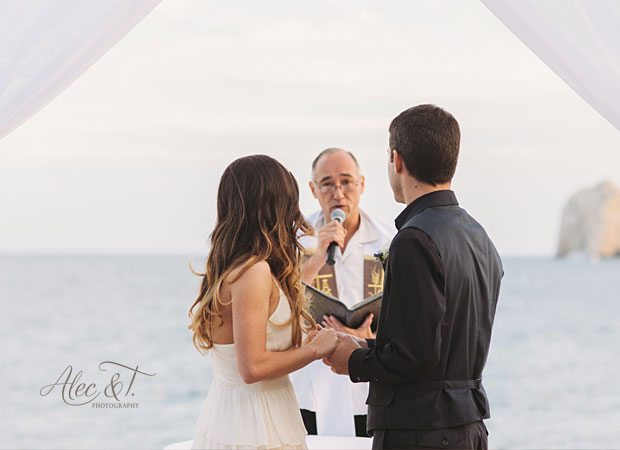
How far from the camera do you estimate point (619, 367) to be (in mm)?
19031

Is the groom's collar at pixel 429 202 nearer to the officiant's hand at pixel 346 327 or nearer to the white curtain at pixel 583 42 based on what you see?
the white curtain at pixel 583 42

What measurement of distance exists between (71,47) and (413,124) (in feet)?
3.64

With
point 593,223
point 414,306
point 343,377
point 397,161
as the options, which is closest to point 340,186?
point 343,377

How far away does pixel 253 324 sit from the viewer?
7.57 ft

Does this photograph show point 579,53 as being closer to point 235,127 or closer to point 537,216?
point 235,127

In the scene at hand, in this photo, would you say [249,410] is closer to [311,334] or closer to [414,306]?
[311,334]

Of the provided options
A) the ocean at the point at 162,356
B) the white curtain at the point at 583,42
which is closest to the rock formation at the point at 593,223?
the ocean at the point at 162,356

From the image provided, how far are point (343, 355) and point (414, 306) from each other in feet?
1.26

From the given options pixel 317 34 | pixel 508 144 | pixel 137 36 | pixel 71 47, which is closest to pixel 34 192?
pixel 137 36

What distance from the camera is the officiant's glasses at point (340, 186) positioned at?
365 cm

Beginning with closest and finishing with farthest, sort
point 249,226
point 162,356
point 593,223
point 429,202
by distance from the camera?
point 429,202 < point 249,226 < point 162,356 < point 593,223

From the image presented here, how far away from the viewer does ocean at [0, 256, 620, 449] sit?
13.9 m

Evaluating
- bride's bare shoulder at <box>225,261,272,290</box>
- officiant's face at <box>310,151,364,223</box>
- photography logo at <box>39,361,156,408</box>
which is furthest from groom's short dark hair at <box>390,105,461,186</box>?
photography logo at <box>39,361,156,408</box>

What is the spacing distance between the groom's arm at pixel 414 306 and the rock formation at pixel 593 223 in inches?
989
